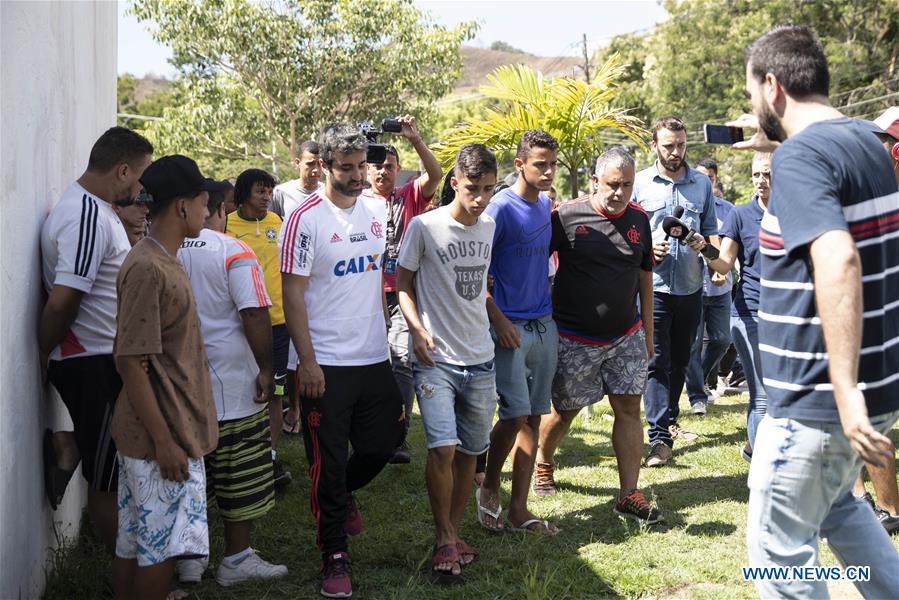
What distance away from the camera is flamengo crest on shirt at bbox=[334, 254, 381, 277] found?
14.4ft

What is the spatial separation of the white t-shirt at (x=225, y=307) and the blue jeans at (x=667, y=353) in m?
3.37

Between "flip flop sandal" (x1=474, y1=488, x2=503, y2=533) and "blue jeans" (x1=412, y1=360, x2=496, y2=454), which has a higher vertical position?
"blue jeans" (x1=412, y1=360, x2=496, y2=454)

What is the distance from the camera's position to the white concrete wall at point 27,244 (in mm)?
3510

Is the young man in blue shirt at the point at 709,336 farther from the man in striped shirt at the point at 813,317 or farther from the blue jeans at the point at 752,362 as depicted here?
the man in striped shirt at the point at 813,317

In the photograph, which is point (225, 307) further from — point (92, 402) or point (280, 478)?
point (280, 478)

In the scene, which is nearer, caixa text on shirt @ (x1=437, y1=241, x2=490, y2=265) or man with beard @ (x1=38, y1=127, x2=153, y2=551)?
man with beard @ (x1=38, y1=127, x2=153, y2=551)

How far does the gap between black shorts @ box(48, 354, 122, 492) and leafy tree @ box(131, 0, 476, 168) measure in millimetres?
21464

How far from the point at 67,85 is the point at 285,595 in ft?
9.52

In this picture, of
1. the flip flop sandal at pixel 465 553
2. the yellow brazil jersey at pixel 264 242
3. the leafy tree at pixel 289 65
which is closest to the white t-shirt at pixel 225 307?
the flip flop sandal at pixel 465 553

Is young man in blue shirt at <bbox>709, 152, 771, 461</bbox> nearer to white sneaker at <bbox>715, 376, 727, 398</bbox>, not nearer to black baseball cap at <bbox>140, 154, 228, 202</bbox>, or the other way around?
black baseball cap at <bbox>140, 154, 228, 202</bbox>

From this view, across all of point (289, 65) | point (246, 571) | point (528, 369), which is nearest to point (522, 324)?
point (528, 369)

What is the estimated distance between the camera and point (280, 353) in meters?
6.38

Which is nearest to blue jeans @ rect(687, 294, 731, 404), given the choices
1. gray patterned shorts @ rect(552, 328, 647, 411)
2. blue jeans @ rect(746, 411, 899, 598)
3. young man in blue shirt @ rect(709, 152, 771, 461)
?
young man in blue shirt @ rect(709, 152, 771, 461)
